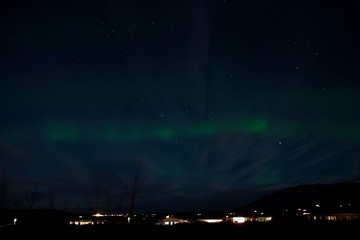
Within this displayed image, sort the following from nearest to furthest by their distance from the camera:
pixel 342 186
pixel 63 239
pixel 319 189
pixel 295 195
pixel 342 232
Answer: pixel 342 232
pixel 63 239
pixel 342 186
pixel 319 189
pixel 295 195

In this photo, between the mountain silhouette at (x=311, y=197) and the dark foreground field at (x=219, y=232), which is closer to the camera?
the dark foreground field at (x=219, y=232)

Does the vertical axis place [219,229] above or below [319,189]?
below

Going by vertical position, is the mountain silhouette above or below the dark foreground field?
above

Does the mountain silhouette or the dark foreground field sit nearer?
the dark foreground field

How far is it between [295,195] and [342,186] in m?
37.8

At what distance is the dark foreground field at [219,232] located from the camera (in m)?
19.8

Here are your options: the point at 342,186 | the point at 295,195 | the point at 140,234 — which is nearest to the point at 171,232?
the point at 140,234

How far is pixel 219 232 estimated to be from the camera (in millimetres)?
20953

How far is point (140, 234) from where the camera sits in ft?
68.8

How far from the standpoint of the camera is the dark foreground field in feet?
64.8

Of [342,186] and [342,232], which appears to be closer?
[342,232]

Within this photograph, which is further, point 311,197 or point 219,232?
point 311,197

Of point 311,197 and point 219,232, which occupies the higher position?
point 311,197

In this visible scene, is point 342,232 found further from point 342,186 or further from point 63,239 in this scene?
point 342,186
